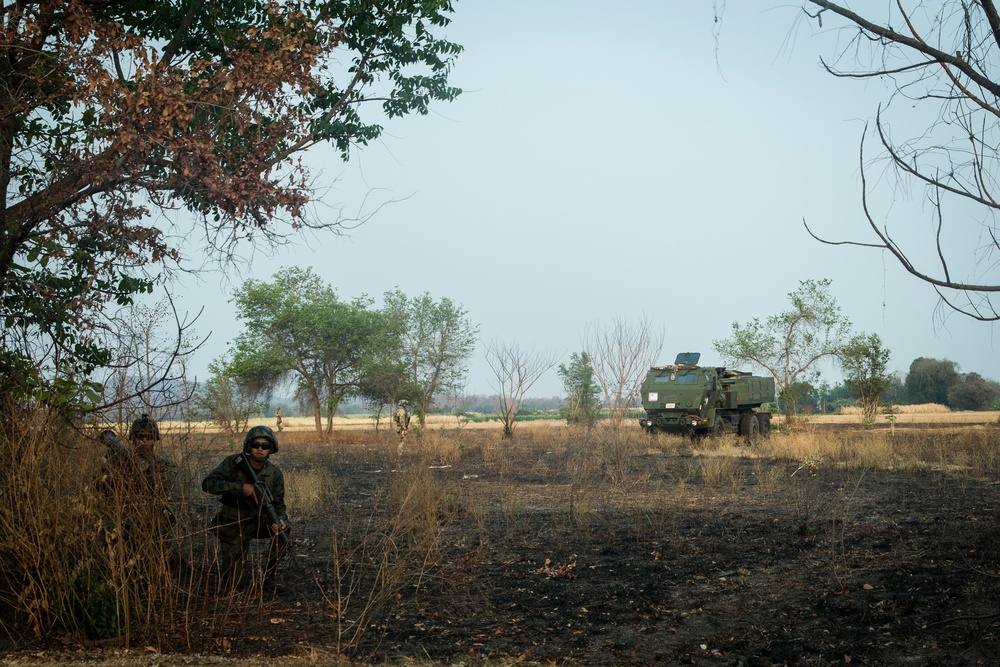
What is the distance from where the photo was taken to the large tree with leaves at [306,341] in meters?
34.2

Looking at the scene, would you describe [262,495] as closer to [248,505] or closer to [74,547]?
[248,505]

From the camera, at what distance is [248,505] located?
6.11 meters

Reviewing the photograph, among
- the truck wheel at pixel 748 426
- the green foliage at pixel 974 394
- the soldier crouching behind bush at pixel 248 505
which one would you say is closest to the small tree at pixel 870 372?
the truck wheel at pixel 748 426

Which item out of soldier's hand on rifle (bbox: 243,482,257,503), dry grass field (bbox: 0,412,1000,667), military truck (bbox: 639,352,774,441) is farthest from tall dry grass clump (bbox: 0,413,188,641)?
military truck (bbox: 639,352,774,441)

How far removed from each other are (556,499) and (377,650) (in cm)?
719

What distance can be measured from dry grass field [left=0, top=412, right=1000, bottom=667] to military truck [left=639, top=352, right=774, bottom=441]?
1038 cm

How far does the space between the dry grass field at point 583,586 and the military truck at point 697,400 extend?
1038cm

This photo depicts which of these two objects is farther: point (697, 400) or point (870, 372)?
point (870, 372)

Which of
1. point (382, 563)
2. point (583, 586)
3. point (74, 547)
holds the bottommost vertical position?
point (583, 586)

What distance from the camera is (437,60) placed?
9.77 m

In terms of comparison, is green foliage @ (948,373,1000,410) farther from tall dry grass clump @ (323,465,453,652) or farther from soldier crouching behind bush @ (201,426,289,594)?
soldier crouching behind bush @ (201,426,289,594)

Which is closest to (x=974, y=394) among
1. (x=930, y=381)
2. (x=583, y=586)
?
(x=930, y=381)

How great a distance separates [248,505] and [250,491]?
0.37m

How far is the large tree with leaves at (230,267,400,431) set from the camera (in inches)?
1347
